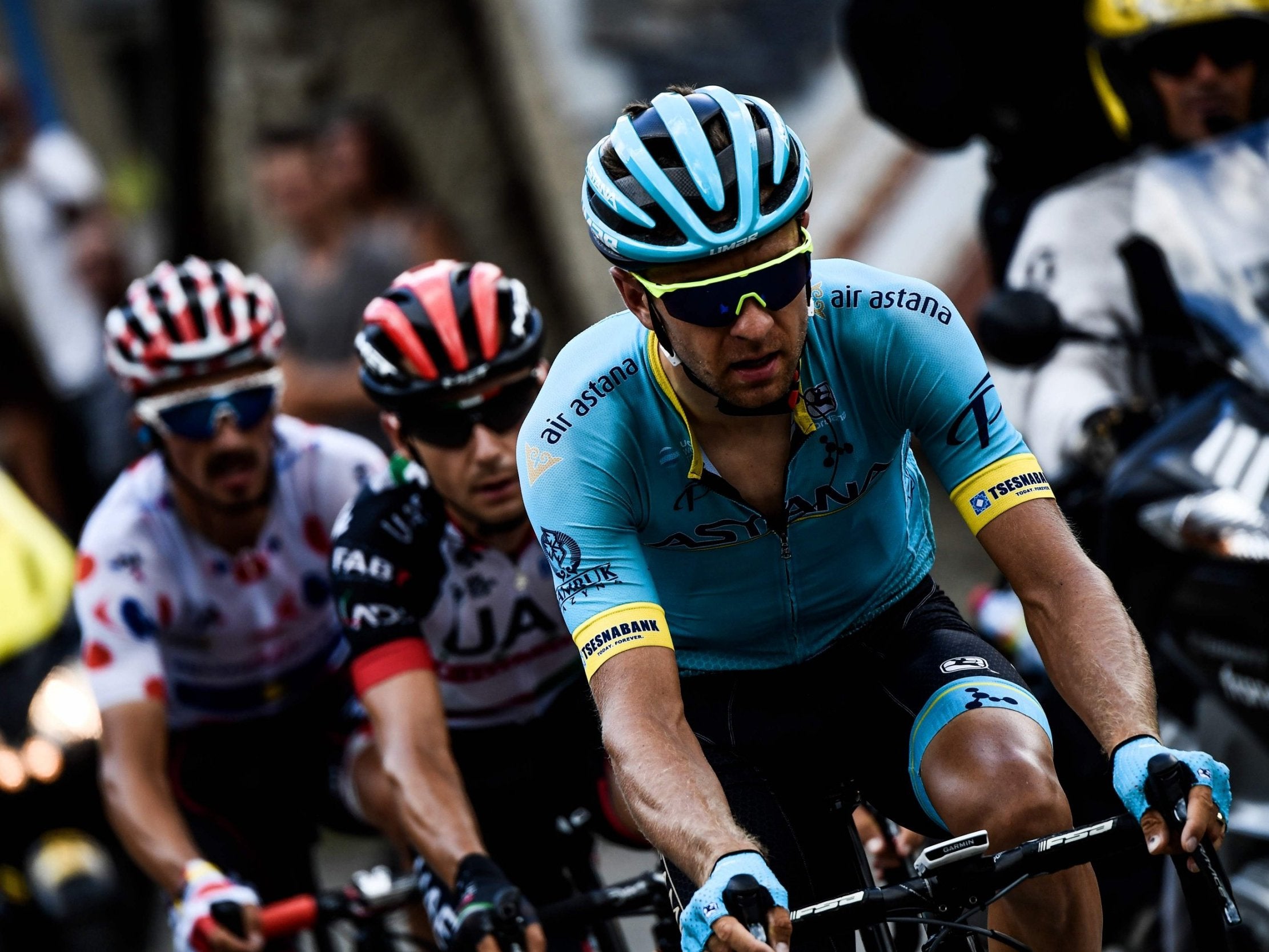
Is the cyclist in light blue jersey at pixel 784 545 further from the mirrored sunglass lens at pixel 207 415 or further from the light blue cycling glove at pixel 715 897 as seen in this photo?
the mirrored sunglass lens at pixel 207 415

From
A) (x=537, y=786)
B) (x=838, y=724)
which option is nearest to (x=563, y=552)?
(x=838, y=724)

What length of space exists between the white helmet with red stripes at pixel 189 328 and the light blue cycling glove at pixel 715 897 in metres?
3.37

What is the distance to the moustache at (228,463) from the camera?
6.14 metres

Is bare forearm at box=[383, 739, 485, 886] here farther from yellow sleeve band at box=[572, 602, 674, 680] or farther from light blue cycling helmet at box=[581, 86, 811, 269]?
light blue cycling helmet at box=[581, 86, 811, 269]

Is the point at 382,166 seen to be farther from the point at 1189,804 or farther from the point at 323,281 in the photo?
the point at 1189,804

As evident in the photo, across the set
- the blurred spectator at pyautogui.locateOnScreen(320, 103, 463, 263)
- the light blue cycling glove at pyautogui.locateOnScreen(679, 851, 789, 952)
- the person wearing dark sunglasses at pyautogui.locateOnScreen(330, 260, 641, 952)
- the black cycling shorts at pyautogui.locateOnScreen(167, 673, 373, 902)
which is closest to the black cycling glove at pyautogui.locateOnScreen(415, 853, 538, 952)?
the person wearing dark sunglasses at pyautogui.locateOnScreen(330, 260, 641, 952)

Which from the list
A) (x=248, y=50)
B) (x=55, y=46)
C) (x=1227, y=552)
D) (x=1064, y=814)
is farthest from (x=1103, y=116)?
(x=55, y=46)

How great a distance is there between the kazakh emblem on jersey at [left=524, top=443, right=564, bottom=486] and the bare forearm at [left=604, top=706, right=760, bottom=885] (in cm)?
51

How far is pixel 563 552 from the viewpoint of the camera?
3.98m

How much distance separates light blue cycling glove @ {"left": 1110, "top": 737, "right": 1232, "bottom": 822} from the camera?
3391 mm

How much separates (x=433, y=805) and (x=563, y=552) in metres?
1.19

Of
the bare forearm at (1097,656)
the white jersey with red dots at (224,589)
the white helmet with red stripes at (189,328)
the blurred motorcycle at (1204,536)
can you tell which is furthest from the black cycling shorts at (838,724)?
the white helmet with red stripes at (189,328)

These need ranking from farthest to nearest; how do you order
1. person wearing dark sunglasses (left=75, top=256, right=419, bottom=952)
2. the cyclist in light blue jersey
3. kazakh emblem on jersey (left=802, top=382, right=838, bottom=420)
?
person wearing dark sunglasses (left=75, top=256, right=419, bottom=952), kazakh emblem on jersey (left=802, top=382, right=838, bottom=420), the cyclist in light blue jersey

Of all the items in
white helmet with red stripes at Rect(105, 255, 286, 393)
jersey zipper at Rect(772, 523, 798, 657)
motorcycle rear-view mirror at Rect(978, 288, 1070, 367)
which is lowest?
jersey zipper at Rect(772, 523, 798, 657)
